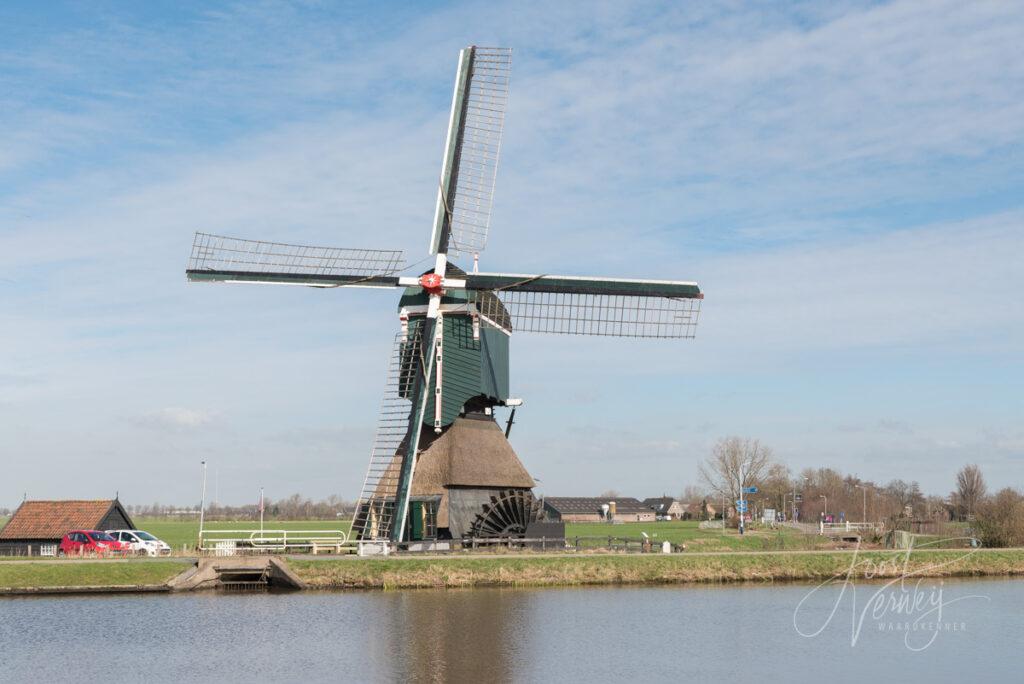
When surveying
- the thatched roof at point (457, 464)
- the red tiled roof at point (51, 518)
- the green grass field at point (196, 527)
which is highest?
the thatched roof at point (457, 464)

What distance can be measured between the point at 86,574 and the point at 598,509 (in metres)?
126

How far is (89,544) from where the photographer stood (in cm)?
4009

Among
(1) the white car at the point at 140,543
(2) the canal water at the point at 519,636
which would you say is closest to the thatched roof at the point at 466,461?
(2) the canal water at the point at 519,636

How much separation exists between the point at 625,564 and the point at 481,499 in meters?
6.40

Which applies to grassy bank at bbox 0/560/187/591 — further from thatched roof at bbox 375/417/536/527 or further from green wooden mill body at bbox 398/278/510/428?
green wooden mill body at bbox 398/278/510/428

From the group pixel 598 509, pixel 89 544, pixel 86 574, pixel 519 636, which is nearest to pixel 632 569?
pixel 519 636

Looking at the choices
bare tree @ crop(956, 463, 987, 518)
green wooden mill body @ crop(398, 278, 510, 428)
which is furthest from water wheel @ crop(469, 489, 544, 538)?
bare tree @ crop(956, 463, 987, 518)

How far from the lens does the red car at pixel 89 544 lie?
3969 centimetres

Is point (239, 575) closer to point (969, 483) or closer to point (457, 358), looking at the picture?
point (457, 358)

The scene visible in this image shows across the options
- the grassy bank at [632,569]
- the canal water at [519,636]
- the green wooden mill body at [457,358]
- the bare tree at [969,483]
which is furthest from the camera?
the bare tree at [969,483]

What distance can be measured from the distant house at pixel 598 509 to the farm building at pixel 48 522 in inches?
4008

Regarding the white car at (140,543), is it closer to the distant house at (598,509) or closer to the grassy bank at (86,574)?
the grassy bank at (86,574)

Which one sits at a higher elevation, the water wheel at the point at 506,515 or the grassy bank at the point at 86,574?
the water wheel at the point at 506,515

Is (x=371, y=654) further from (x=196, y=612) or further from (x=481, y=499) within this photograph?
(x=481, y=499)
